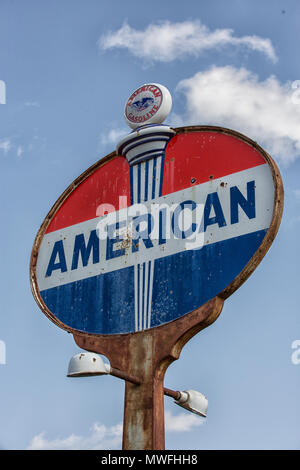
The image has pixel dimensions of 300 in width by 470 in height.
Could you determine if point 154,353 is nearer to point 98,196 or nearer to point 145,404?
point 145,404

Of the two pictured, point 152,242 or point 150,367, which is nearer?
point 150,367

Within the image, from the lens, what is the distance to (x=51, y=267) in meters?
12.1

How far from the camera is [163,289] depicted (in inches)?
415

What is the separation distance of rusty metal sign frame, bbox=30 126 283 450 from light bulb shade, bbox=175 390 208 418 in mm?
376

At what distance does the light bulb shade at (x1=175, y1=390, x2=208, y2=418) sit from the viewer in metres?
10.2

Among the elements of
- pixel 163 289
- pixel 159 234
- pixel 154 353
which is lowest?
pixel 154 353

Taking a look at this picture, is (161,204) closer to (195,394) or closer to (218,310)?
(218,310)

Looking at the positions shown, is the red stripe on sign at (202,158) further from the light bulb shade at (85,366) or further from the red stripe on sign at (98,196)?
the light bulb shade at (85,366)

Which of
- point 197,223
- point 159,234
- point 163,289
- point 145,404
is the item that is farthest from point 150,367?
point 197,223

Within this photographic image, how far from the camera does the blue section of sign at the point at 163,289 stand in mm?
10141

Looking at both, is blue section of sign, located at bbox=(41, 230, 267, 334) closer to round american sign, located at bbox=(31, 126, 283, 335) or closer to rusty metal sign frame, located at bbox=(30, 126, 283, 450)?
round american sign, located at bbox=(31, 126, 283, 335)

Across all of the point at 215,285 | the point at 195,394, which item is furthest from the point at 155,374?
the point at 215,285

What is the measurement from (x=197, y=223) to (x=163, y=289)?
1035mm

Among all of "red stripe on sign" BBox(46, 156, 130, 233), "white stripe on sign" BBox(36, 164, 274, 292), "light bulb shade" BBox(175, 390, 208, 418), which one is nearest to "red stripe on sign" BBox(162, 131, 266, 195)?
"white stripe on sign" BBox(36, 164, 274, 292)
